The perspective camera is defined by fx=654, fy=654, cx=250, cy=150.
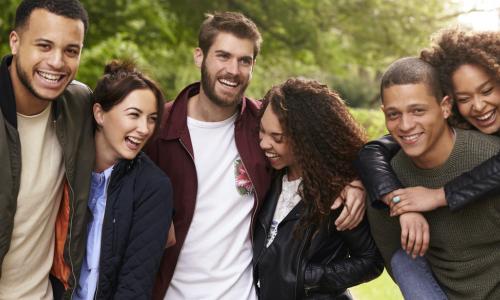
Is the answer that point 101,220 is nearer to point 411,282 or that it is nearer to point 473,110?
point 411,282

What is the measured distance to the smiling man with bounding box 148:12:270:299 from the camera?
374 cm

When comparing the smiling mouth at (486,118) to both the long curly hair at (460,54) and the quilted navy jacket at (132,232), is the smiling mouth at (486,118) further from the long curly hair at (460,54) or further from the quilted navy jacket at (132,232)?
the quilted navy jacket at (132,232)

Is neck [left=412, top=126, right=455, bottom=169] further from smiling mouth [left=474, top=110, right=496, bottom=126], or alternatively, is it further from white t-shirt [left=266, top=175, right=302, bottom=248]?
white t-shirt [left=266, top=175, right=302, bottom=248]

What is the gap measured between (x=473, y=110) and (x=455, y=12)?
1200 centimetres

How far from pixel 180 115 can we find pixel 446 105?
1563mm

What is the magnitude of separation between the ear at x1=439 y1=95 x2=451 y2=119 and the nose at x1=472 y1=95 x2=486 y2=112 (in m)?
0.13

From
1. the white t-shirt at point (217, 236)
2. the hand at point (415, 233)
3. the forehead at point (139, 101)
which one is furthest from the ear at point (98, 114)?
the hand at point (415, 233)

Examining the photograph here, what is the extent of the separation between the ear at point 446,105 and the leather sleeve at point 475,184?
1.17ft

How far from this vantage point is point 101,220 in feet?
11.1

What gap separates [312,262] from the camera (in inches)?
144

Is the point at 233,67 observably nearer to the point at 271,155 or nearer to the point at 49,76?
the point at 271,155

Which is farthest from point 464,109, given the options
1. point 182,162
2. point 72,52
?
point 72,52

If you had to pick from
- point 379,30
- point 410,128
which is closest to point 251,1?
point 379,30

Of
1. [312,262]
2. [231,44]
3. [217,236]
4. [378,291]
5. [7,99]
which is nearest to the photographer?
[7,99]
